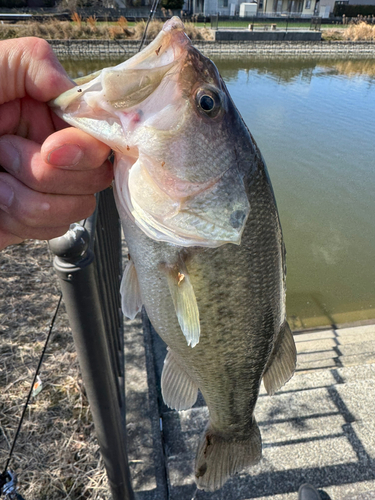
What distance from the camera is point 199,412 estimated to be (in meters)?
2.66

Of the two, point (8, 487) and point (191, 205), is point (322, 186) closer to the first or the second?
point (191, 205)

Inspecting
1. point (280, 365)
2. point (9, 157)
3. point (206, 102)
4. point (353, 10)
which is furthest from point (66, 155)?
point (353, 10)

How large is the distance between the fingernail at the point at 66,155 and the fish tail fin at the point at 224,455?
1.44 metres

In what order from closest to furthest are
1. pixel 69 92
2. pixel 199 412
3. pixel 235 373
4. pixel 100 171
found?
pixel 69 92 < pixel 100 171 < pixel 235 373 < pixel 199 412

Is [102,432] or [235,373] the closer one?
[235,373]

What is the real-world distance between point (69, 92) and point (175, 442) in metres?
2.34

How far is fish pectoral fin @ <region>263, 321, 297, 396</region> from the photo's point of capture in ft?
5.29

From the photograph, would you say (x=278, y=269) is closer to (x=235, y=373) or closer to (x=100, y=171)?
(x=235, y=373)

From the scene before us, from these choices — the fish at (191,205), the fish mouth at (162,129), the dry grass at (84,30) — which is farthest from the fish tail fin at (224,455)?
the dry grass at (84,30)

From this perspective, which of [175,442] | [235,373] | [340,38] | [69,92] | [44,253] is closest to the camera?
[69,92]

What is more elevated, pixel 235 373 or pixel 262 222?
pixel 262 222

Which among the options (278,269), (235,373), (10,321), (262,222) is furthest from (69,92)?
(10,321)

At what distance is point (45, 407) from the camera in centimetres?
254

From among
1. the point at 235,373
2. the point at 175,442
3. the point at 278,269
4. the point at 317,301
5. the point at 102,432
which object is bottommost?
the point at 317,301
